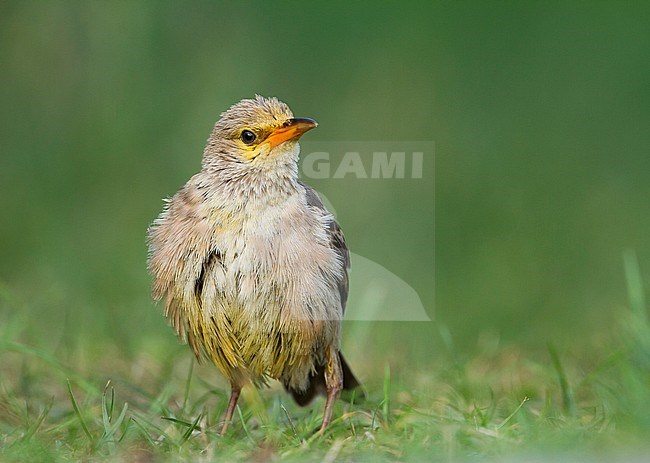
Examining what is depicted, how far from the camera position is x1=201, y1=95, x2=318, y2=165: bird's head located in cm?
441

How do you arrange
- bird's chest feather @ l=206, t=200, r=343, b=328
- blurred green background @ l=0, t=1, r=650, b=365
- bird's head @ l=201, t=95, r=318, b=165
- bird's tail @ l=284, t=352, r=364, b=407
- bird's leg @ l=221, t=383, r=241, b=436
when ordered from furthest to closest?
blurred green background @ l=0, t=1, r=650, b=365 < bird's tail @ l=284, t=352, r=364, b=407 < bird's leg @ l=221, t=383, r=241, b=436 < bird's head @ l=201, t=95, r=318, b=165 < bird's chest feather @ l=206, t=200, r=343, b=328

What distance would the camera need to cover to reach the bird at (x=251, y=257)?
4312 millimetres

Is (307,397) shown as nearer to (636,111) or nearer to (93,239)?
(93,239)

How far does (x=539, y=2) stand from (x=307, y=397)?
14.6 feet

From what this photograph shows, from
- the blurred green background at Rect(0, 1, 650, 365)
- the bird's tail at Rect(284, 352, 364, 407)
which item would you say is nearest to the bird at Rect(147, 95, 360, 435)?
the bird's tail at Rect(284, 352, 364, 407)

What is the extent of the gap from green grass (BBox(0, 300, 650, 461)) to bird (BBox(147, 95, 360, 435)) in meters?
→ 0.24

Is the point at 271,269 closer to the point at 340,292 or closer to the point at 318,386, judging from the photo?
the point at 340,292

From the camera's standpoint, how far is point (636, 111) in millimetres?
8203

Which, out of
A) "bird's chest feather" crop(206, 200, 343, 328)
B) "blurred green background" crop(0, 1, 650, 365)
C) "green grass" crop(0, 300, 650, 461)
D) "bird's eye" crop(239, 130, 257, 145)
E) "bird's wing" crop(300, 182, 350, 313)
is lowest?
"green grass" crop(0, 300, 650, 461)

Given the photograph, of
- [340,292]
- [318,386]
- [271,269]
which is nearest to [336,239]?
[340,292]

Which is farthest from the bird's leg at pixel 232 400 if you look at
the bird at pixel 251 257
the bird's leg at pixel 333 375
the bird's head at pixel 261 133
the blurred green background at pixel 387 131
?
the blurred green background at pixel 387 131

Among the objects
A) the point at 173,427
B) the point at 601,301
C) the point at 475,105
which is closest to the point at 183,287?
the point at 173,427

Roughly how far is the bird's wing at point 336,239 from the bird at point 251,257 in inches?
0.5

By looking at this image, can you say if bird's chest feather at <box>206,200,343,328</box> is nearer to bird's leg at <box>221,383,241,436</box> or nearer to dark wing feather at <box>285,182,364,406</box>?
dark wing feather at <box>285,182,364,406</box>
